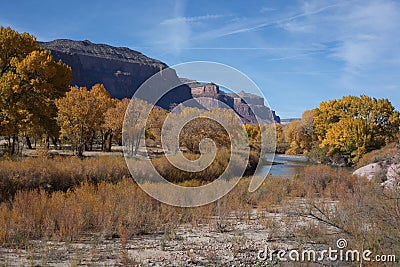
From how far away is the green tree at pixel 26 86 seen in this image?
792 inches

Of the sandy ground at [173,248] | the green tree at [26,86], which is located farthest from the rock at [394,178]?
the green tree at [26,86]

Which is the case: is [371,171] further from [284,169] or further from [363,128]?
[363,128]

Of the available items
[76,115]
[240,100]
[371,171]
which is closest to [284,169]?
[371,171]

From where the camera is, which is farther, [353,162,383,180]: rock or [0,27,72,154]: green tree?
[0,27,72,154]: green tree

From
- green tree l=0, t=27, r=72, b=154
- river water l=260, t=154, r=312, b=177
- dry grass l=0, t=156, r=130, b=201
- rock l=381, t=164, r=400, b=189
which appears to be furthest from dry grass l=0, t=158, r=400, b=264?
river water l=260, t=154, r=312, b=177

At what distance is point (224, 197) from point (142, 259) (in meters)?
6.42

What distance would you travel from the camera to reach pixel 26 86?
21000 millimetres

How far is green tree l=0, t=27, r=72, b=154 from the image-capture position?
2011 centimetres

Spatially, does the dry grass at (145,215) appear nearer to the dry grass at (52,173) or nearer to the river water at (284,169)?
the dry grass at (52,173)

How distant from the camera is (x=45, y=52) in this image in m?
21.5

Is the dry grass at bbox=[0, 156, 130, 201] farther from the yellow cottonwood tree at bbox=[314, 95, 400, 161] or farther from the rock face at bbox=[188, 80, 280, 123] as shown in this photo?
the yellow cottonwood tree at bbox=[314, 95, 400, 161]

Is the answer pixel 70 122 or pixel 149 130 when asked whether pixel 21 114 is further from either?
pixel 149 130

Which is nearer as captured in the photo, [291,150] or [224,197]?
[224,197]

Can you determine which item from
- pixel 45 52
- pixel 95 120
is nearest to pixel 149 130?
pixel 95 120
